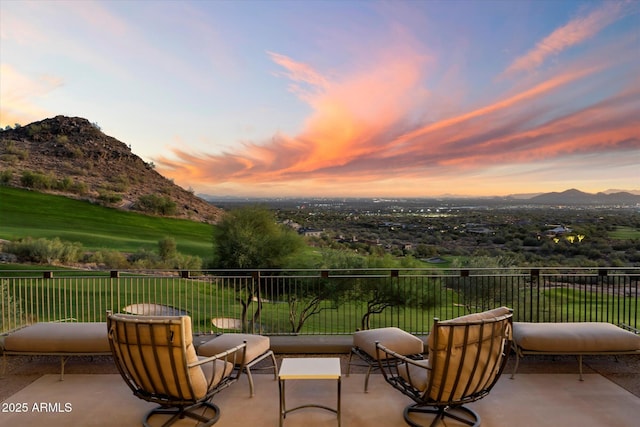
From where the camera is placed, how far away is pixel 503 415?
386cm

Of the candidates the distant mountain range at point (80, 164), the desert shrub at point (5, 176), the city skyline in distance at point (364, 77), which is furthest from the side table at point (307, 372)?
the desert shrub at point (5, 176)

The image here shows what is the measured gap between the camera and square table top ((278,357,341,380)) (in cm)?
347

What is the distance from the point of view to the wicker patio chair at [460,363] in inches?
132

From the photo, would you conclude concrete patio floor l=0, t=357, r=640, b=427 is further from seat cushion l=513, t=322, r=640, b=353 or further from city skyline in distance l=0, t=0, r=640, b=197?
city skyline in distance l=0, t=0, r=640, b=197

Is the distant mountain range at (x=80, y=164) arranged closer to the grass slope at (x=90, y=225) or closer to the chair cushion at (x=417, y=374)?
the grass slope at (x=90, y=225)

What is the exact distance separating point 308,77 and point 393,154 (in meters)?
6.91

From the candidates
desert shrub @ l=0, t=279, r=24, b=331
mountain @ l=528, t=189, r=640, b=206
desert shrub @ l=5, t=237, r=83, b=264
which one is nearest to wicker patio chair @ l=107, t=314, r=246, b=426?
desert shrub @ l=0, t=279, r=24, b=331

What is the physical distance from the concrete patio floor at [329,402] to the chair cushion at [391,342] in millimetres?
424

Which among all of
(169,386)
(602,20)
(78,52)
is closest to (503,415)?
(169,386)

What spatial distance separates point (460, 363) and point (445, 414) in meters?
0.70

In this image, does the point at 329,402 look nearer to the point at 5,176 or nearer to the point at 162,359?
the point at 162,359

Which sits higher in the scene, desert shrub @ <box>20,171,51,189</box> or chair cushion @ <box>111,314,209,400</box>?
desert shrub @ <box>20,171,51,189</box>

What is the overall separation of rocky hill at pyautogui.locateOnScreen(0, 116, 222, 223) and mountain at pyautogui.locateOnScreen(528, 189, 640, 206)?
24020 mm

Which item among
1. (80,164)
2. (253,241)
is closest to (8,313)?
(253,241)
